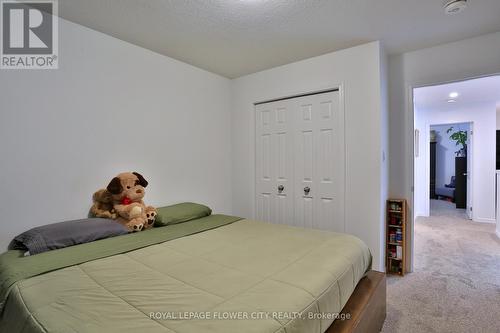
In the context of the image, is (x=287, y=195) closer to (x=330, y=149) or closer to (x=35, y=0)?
(x=330, y=149)

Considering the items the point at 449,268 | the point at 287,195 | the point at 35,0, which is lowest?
the point at 449,268

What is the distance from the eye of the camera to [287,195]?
3.26m

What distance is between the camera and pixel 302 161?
311cm

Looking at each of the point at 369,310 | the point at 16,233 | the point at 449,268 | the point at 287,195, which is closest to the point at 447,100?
the point at 449,268

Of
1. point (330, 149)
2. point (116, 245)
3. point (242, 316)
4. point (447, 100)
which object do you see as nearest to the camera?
point (242, 316)

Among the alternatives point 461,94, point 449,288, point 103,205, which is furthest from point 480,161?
point 103,205

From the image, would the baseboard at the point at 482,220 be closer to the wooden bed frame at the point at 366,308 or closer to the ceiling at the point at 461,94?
the ceiling at the point at 461,94

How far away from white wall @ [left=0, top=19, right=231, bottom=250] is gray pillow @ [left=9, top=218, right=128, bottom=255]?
0.73 feet

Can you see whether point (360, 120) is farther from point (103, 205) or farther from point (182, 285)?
point (103, 205)

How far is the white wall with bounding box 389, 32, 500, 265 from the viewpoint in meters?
2.53

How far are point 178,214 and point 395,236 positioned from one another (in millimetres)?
2419

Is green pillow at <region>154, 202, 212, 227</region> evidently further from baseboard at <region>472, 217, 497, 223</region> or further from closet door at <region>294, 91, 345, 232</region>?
baseboard at <region>472, 217, 497, 223</region>

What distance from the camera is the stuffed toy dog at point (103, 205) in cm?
223

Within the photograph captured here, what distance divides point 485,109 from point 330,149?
461 cm
